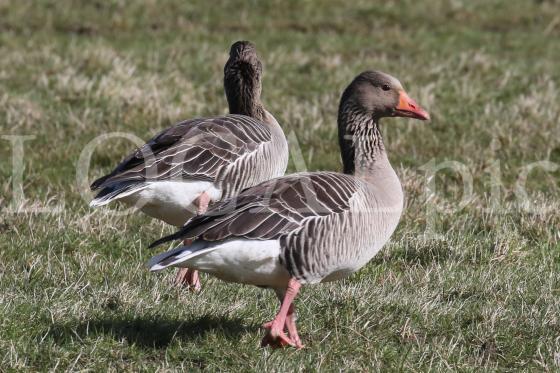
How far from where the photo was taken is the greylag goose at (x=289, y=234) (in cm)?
498

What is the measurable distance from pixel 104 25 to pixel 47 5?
1.63 metres

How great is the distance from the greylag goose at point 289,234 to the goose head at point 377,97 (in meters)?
0.54

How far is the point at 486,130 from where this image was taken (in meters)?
10.8

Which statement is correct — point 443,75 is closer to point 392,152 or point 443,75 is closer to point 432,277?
point 392,152

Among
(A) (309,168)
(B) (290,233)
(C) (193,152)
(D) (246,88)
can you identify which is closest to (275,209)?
(B) (290,233)

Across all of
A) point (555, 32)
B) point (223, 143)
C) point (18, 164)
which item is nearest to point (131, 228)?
point (223, 143)

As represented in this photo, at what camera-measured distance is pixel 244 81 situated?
8.12 meters

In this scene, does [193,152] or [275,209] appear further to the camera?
[193,152]

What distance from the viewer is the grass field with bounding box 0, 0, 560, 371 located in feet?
17.3

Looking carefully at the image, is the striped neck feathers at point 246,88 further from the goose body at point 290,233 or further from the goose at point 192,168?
the goose body at point 290,233

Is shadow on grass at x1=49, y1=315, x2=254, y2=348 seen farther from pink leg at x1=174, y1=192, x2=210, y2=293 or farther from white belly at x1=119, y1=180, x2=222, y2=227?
white belly at x1=119, y1=180, x2=222, y2=227

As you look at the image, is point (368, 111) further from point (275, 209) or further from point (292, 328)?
point (292, 328)

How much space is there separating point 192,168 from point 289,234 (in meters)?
1.73

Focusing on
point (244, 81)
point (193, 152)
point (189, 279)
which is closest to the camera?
point (189, 279)
